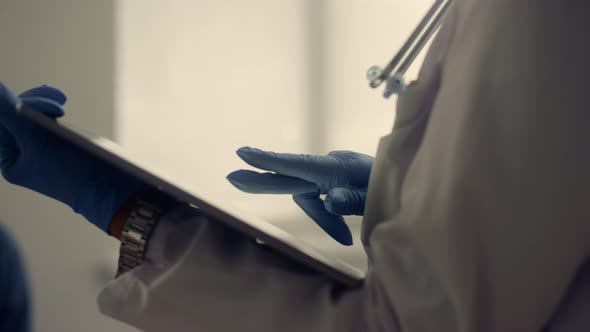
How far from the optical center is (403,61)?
46 centimetres

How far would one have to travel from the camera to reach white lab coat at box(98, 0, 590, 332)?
1.07 feet

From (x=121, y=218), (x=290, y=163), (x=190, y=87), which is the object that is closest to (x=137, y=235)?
(x=121, y=218)

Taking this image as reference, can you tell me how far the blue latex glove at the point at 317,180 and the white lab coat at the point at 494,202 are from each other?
25 centimetres

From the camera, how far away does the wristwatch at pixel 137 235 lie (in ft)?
1.36

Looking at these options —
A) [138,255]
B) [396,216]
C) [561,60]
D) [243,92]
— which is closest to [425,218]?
[396,216]

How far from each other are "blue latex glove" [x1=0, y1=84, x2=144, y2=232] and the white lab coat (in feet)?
0.61

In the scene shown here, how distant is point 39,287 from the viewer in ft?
3.76

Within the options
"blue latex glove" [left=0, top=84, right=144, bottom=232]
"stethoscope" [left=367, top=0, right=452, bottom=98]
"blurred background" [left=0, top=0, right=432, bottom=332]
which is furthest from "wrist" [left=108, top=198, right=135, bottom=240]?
"blurred background" [left=0, top=0, right=432, bottom=332]

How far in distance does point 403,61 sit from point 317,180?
0.24 m

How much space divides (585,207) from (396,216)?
13 cm

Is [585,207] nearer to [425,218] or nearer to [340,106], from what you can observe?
[425,218]

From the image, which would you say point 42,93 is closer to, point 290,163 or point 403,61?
point 290,163

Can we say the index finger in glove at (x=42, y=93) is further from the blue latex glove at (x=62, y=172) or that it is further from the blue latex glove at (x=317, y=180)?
the blue latex glove at (x=317, y=180)

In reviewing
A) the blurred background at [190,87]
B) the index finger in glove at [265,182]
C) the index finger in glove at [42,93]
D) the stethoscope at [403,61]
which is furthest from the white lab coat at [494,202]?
the blurred background at [190,87]
